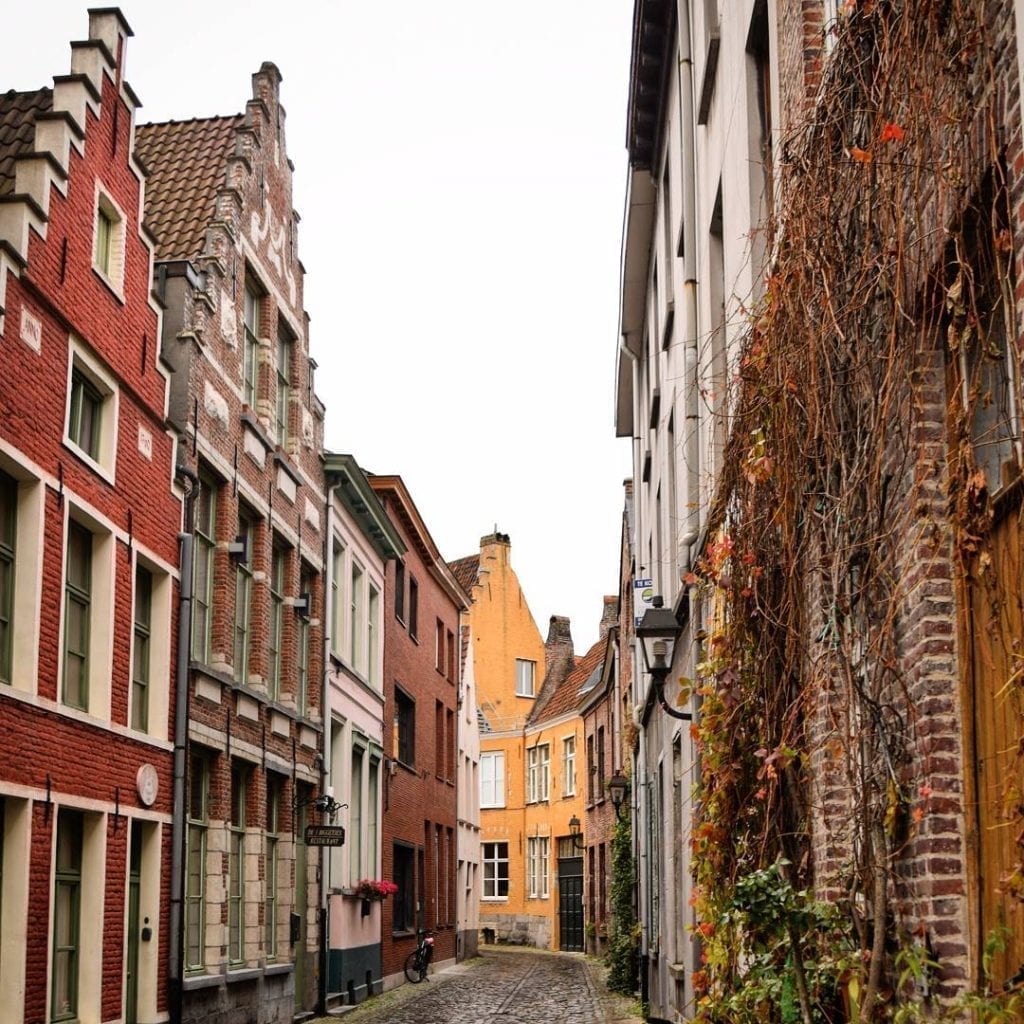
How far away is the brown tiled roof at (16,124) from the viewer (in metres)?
13.2

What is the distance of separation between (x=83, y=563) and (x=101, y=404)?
4.85ft

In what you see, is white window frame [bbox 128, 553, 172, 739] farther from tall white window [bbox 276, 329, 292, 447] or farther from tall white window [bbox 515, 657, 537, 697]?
tall white window [bbox 515, 657, 537, 697]

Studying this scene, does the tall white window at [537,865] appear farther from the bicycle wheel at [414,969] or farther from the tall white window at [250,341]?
the tall white window at [250,341]

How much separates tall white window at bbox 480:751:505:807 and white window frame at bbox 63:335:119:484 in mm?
37130

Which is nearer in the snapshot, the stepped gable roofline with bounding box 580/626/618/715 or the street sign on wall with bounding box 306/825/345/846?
the street sign on wall with bounding box 306/825/345/846

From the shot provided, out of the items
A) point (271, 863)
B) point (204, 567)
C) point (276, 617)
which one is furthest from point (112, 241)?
point (271, 863)

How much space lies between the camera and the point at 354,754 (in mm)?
24828

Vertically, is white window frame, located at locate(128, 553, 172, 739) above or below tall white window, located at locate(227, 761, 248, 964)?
above

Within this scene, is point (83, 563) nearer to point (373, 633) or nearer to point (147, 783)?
point (147, 783)

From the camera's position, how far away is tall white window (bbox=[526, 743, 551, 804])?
46656 millimetres

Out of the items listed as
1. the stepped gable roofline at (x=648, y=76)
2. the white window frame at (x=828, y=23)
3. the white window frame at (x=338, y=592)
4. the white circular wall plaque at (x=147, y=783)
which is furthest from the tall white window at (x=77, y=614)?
the white window frame at (x=338, y=592)

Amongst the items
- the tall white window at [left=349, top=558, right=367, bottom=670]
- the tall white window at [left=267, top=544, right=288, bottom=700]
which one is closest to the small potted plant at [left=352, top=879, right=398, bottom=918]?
the tall white window at [left=349, top=558, right=367, bottom=670]

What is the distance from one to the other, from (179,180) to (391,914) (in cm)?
1419

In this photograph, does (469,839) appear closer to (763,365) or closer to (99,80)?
(99,80)
